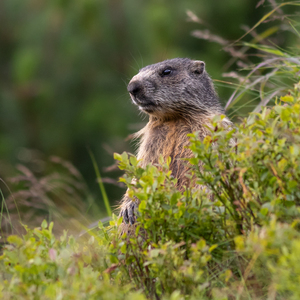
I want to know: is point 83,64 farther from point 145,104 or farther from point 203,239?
point 203,239

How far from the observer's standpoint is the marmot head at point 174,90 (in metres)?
4.49

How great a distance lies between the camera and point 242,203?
8.32 ft

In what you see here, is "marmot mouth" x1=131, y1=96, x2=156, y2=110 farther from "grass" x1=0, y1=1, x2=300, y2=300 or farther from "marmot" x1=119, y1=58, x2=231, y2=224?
"grass" x1=0, y1=1, x2=300, y2=300

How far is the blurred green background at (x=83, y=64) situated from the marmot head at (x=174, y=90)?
603cm

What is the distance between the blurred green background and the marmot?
6.12m

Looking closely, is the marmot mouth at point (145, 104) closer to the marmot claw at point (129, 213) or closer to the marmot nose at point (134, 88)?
the marmot nose at point (134, 88)

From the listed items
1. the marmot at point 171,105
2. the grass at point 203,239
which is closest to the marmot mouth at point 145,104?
the marmot at point 171,105

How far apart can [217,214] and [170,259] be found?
1.43 ft

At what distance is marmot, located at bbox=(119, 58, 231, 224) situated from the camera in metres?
4.29

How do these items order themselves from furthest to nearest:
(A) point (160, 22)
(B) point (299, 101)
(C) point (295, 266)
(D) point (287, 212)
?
1. (A) point (160, 22)
2. (B) point (299, 101)
3. (D) point (287, 212)
4. (C) point (295, 266)

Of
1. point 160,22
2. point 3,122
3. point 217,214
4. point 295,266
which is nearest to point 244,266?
point 217,214

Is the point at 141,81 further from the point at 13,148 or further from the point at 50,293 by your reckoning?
the point at 13,148

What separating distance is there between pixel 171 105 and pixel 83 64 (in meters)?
7.96

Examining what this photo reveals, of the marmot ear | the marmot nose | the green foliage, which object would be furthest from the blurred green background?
the green foliage
